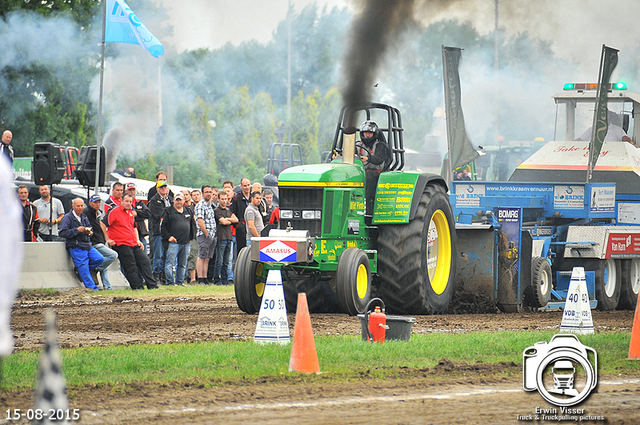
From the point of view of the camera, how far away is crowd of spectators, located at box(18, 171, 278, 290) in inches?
585

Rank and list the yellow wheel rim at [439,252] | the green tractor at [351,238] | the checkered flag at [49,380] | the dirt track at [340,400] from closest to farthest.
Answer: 1. the checkered flag at [49,380]
2. the dirt track at [340,400]
3. the green tractor at [351,238]
4. the yellow wheel rim at [439,252]

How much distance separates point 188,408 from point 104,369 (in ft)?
5.20

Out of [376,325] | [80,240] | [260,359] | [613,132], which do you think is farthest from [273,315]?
[613,132]

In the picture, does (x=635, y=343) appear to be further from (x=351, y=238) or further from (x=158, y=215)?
(x=158, y=215)

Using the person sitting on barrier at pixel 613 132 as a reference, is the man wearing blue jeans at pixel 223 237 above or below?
below

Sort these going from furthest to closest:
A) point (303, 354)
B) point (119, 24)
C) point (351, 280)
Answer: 1. point (119, 24)
2. point (351, 280)
3. point (303, 354)

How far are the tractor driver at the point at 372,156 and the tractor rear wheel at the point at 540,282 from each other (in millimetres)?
2892

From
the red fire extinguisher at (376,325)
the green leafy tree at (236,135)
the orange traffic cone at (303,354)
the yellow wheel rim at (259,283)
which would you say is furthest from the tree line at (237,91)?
the orange traffic cone at (303,354)

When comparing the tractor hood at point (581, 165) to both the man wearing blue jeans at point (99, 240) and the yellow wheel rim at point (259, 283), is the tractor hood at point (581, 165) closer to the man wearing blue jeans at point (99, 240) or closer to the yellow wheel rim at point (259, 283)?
the yellow wheel rim at point (259, 283)

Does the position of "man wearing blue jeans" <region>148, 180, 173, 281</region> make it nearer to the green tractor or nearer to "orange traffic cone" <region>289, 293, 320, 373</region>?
the green tractor

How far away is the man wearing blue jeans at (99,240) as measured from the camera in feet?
49.0

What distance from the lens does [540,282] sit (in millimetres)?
12570

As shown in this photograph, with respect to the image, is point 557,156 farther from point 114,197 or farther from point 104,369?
point 104,369

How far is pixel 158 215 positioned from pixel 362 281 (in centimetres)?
666
